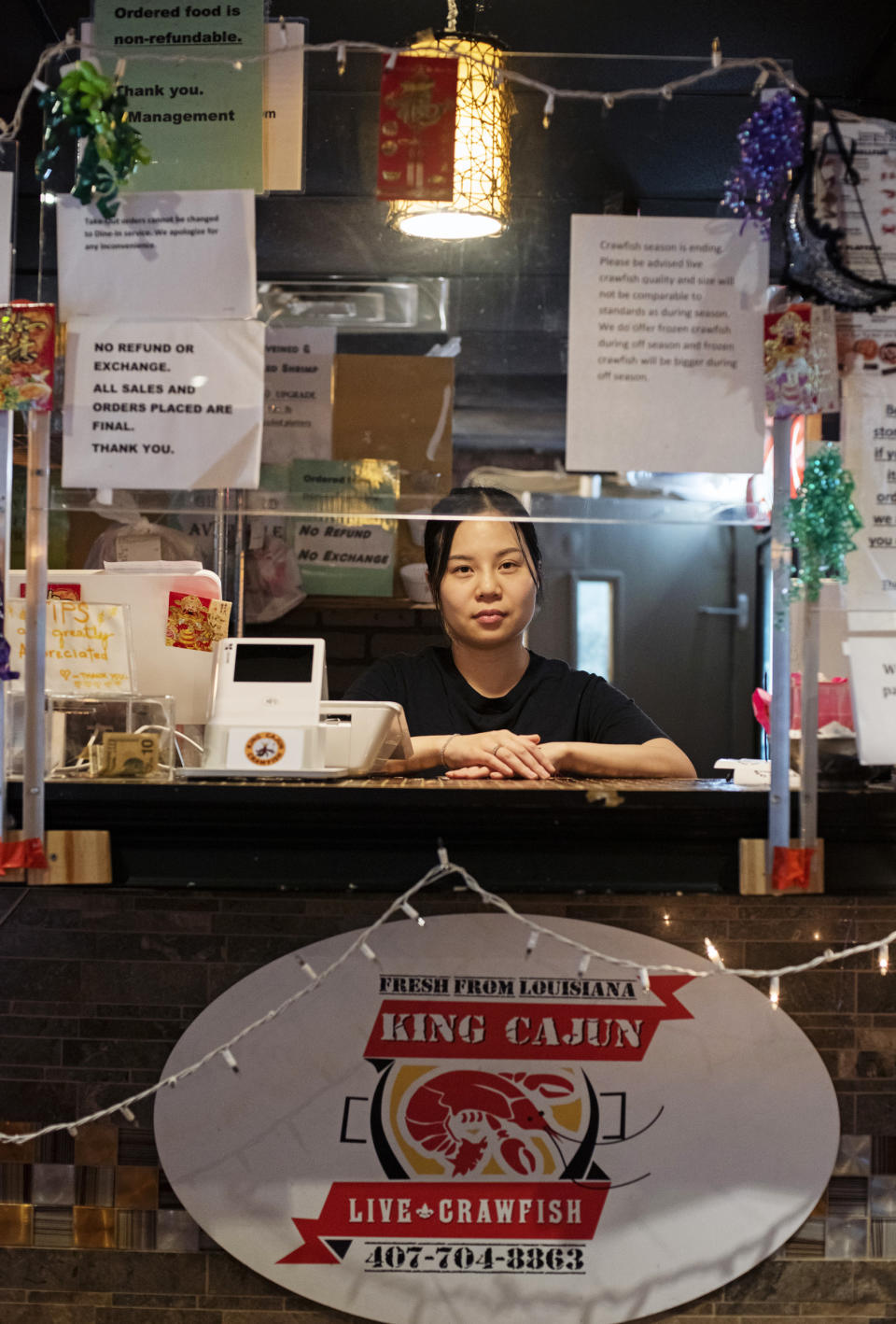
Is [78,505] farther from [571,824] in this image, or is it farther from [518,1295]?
[518,1295]

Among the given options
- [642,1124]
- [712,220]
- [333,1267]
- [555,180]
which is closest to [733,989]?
[642,1124]

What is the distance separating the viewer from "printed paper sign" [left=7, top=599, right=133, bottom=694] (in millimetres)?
1634

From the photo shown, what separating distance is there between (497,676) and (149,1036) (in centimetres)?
114

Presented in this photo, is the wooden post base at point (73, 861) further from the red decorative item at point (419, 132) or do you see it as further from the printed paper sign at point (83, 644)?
Result: the red decorative item at point (419, 132)

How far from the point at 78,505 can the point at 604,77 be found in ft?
3.01

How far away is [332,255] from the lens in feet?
5.20

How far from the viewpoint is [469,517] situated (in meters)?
1.79

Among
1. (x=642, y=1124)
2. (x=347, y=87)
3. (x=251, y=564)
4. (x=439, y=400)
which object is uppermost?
(x=347, y=87)

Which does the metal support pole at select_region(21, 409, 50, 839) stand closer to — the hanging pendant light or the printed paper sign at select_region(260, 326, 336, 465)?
the printed paper sign at select_region(260, 326, 336, 465)

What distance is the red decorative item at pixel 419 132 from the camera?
1.54 m

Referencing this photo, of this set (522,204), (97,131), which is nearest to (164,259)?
(97,131)

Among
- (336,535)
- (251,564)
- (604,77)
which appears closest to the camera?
(604,77)

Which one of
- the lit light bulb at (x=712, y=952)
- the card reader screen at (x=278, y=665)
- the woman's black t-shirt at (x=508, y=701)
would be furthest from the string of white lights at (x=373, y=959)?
the woman's black t-shirt at (x=508, y=701)

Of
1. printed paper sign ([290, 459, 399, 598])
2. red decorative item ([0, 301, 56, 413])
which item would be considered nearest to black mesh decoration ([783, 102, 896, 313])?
printed paper sign ([290, 459, 399, 598])
